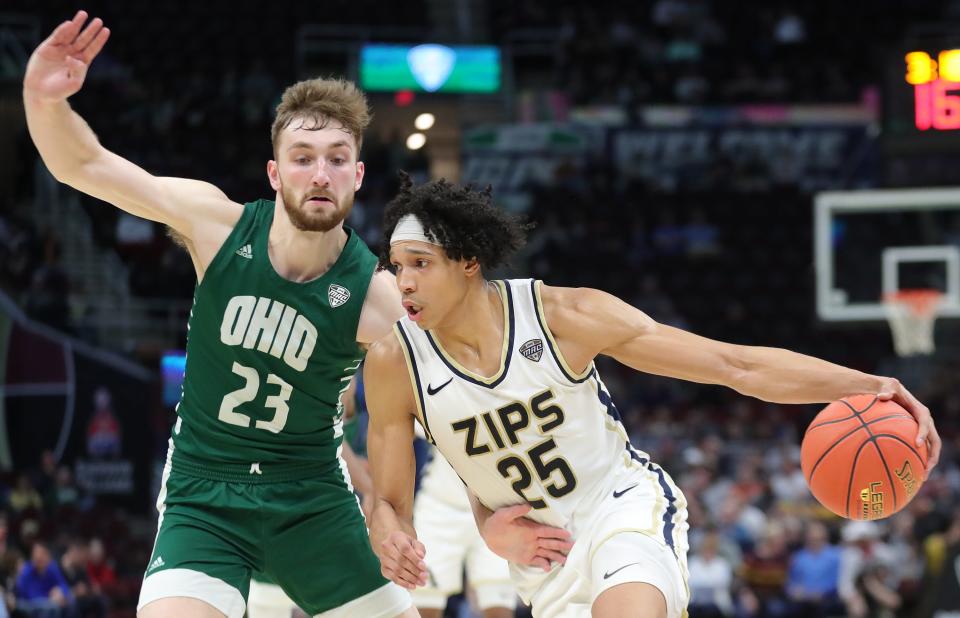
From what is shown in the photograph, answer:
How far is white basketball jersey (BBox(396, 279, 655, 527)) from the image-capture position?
14.0 ft

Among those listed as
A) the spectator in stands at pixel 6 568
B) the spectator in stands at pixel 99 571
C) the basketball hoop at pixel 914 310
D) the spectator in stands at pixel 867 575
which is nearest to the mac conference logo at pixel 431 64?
the basketball hoop at pixel 914 310

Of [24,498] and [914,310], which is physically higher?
[914,310]

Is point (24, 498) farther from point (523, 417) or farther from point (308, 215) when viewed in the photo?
point (523, 417)

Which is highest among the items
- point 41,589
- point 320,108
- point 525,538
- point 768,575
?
point 320,108

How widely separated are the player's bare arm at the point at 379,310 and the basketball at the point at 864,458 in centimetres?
147

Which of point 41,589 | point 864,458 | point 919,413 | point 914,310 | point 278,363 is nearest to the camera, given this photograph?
point 919,413

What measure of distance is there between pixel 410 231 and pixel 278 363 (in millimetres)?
617

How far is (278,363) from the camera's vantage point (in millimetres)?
4336

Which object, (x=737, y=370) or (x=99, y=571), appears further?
(x=99, y=571)

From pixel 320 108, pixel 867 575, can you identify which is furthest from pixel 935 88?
pixel 320 108

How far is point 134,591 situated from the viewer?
445 inches

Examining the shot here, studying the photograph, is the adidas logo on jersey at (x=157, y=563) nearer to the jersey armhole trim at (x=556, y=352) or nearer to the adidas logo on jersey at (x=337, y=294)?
the adidas logo on jersey at (x=337, y=294)

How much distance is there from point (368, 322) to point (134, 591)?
769cm

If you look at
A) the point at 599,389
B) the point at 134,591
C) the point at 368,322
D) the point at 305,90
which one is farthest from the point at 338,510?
the point at 134,591
